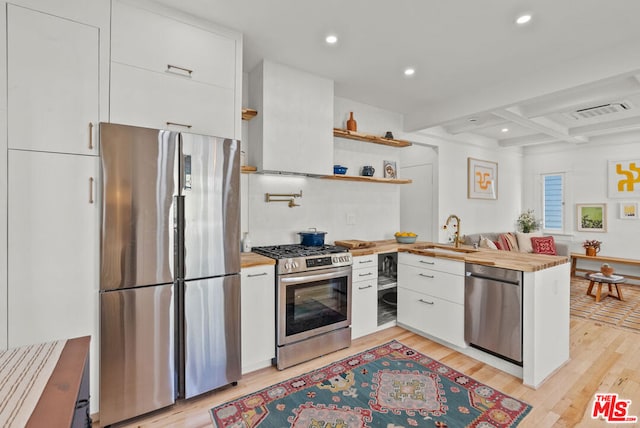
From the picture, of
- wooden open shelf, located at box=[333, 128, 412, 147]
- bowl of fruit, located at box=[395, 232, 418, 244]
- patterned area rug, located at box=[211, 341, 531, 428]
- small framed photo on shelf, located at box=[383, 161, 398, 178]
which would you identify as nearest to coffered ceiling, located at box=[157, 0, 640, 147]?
wooden open shelf, located at box=[333, 128, 412, 147]

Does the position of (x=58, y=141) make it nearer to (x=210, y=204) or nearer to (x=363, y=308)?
(x=210, y=204)

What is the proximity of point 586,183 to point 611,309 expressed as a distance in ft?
9.42

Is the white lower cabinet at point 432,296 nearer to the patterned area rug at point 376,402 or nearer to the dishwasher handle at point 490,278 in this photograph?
the dishwasher handle at point 490,278

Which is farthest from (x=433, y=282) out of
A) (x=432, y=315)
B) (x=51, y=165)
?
(x=51, y=165)

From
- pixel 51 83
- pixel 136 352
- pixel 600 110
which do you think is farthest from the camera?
pixel 600 110

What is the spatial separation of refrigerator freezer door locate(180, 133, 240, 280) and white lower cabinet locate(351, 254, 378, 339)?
1.31m

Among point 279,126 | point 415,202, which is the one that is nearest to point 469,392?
point 279,126

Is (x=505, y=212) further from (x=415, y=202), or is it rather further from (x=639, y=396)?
(x=639, y=396)

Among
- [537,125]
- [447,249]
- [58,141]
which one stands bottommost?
[447,249]

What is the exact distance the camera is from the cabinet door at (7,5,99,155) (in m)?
1.68

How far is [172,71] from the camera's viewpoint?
2.14m

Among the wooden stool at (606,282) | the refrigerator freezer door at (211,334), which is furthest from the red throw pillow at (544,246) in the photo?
the refrigerator freezer door at (211,334)

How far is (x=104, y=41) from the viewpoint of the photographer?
6.28 feet

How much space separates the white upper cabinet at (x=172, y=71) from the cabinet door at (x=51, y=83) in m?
0.13
